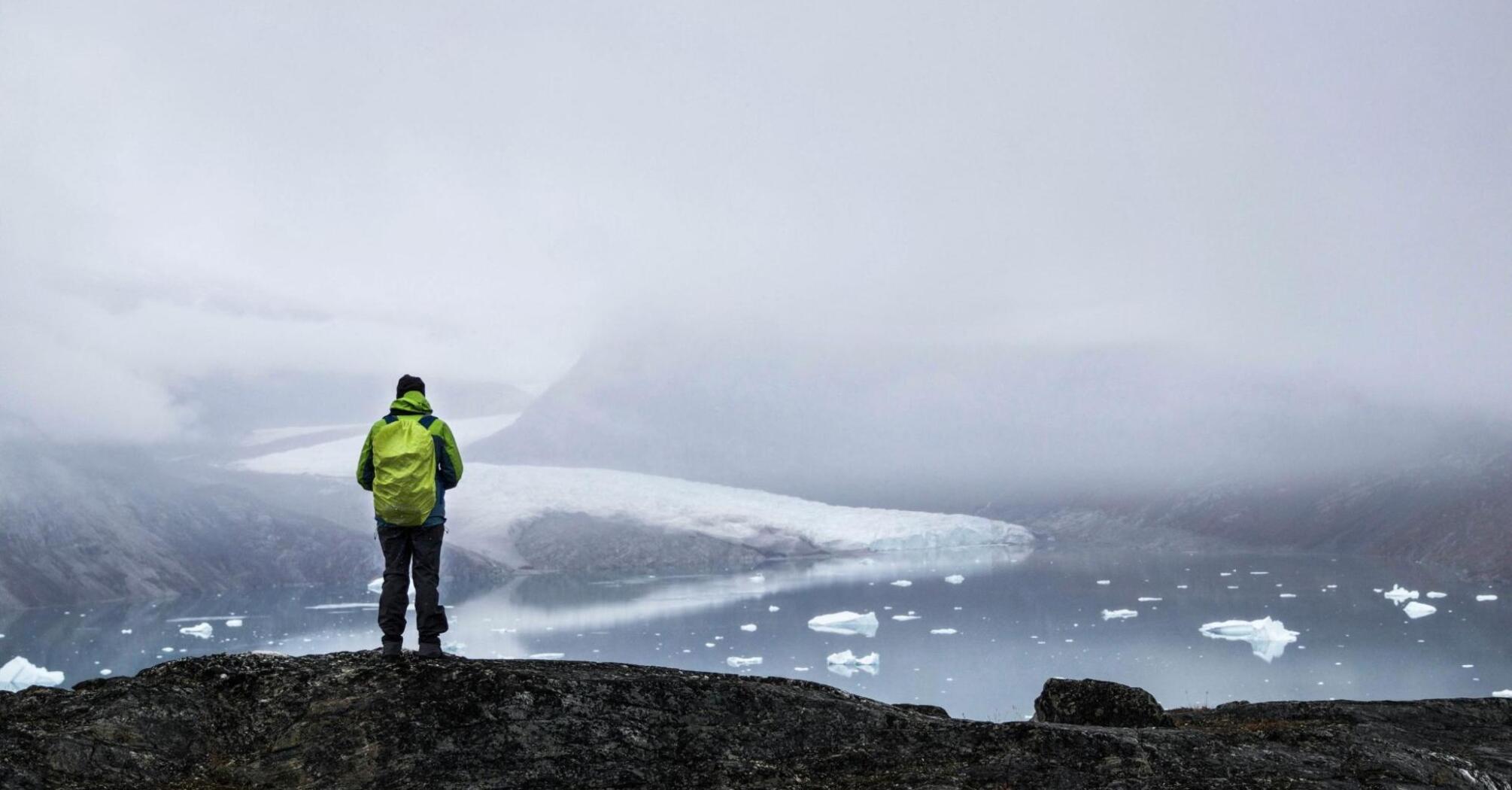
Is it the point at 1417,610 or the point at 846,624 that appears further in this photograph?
the point at 846,624

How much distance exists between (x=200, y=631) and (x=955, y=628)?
44.6 metres

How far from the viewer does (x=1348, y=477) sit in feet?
456

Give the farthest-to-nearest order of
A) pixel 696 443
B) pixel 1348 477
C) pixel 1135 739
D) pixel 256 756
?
pixel 696 443 → pixel 1348 477 → pixel 1135 739 → pixel 256 756

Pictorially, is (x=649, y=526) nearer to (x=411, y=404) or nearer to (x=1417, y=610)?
(x=1417, y=610)

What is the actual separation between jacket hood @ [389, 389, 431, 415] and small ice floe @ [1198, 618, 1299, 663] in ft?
166

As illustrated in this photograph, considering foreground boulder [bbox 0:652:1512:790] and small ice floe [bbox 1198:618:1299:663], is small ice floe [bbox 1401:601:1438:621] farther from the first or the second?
foreground boulder [bbox 0:652:1512:790]

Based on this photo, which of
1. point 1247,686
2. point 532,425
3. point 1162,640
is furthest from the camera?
point 532,425

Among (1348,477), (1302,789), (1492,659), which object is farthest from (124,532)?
(1348,477)

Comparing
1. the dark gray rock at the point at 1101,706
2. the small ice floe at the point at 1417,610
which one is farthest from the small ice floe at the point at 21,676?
the small ice floe at the point at 1417,610

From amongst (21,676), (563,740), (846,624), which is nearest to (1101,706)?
(563,740)

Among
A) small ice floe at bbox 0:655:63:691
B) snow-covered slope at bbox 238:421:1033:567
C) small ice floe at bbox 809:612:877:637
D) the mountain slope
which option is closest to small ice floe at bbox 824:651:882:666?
small ice floe at bbox 809:612:877:637

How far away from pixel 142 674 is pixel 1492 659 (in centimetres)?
5449

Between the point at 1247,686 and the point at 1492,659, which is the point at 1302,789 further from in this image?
the point at 1492,659

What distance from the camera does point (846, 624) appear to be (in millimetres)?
60250
